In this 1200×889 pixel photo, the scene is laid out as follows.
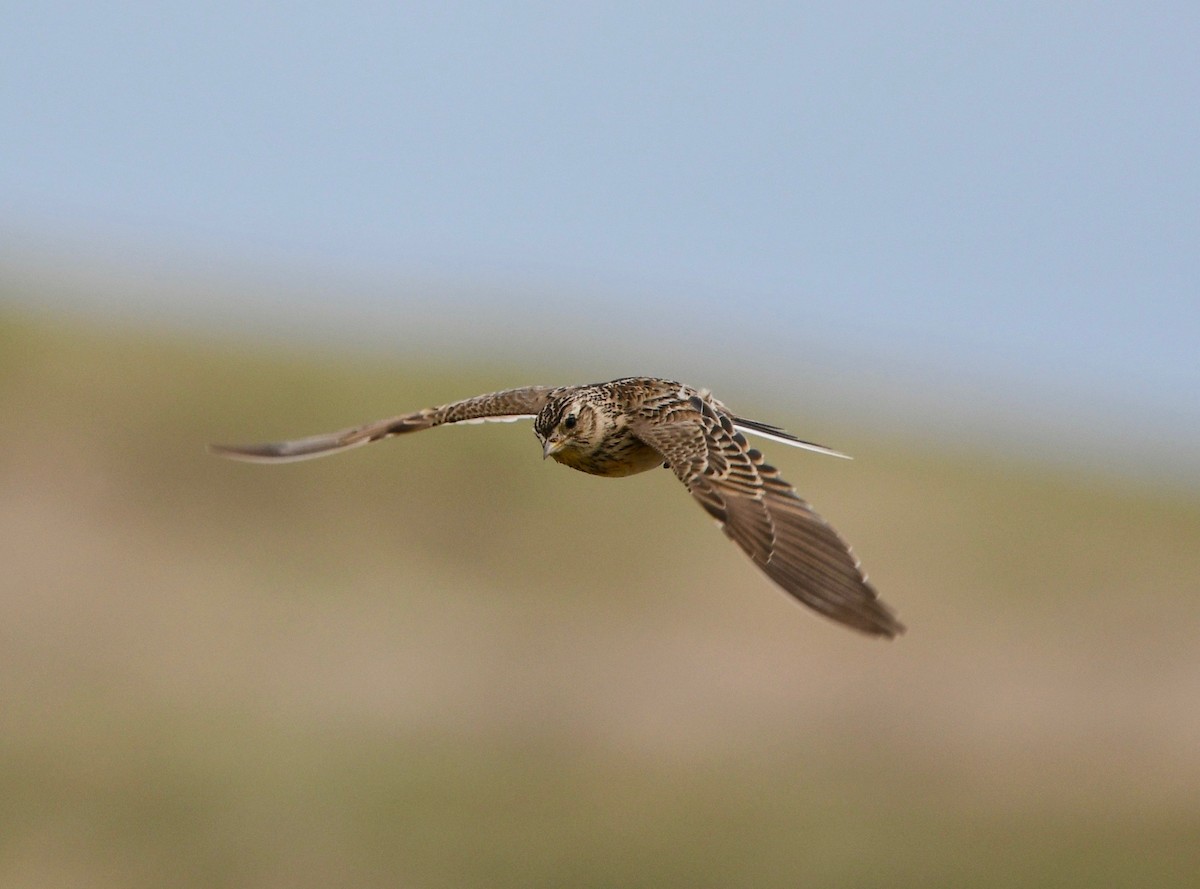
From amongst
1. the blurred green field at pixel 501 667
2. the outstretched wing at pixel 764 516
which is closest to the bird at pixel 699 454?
the outstretched wing at pixel 764 516

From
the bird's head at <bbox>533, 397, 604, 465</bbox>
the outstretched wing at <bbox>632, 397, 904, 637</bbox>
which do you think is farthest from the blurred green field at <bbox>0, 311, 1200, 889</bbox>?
the outstretched wing at <bbox>632, 397, 904, 637</bbox>

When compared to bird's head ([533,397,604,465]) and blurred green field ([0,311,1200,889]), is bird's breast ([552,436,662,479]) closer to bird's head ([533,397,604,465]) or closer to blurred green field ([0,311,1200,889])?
bird's head ([533,397,604,465])

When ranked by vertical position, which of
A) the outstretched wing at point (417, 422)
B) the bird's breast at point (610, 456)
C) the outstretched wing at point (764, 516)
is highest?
the outstretched wing at point (417, 422)

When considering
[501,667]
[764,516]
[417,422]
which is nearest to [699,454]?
[764,516]

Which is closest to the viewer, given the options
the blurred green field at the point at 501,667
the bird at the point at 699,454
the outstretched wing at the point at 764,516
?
the outstretched wing at the point at 764,516

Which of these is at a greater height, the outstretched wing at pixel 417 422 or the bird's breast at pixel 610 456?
the outstretched wing at pixel 417 422

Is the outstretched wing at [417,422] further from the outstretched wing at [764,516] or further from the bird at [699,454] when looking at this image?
the outstretched wing at [764,516]
